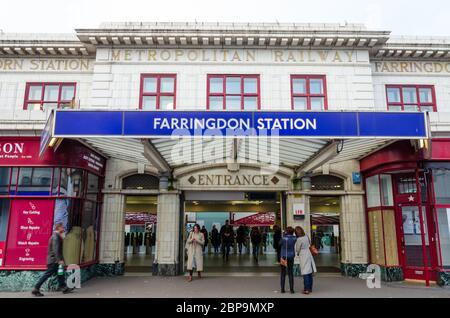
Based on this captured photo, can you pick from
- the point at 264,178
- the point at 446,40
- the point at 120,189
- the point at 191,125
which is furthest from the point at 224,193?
the point at 446,40

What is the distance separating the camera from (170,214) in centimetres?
1177

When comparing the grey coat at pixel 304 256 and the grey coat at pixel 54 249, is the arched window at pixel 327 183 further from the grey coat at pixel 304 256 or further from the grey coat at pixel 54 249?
the grey coat at pixel 54 249

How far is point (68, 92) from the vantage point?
12961mm

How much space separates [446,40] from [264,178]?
8.95m

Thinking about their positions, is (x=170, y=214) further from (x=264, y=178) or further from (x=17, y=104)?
(x=17, y=104)

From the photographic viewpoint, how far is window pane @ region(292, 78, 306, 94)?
41.5 ft

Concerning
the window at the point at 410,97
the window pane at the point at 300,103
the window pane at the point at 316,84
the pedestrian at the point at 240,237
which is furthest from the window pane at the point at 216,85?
the pedestrian at the point at 240,237

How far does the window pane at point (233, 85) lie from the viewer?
1268 cm

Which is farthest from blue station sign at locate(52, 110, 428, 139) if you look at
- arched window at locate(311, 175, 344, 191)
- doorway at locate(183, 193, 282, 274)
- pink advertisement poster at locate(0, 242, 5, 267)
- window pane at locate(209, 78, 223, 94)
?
doorway at locate(183, 193, 282, 274)

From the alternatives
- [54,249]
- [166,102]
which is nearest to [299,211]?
[166,102]

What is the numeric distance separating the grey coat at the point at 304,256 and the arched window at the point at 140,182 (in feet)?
18.5

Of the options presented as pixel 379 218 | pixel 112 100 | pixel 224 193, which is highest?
pixel 112 100

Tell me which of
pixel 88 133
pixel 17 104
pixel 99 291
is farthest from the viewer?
pixel 17 104

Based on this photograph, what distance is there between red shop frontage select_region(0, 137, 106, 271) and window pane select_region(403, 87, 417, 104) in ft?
38.1
